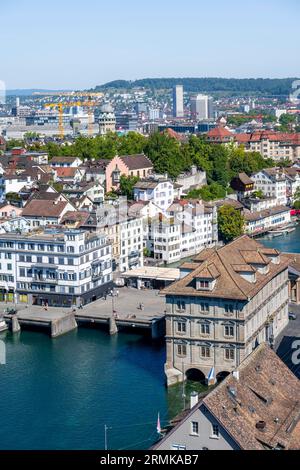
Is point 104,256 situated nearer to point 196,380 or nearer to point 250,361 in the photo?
point 196,380

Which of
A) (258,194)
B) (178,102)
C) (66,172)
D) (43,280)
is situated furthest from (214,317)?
(178,102)

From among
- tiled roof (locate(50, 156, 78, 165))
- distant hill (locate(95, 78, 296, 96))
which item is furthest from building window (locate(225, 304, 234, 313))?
distant hill (locate(95, 78, 296, 96))

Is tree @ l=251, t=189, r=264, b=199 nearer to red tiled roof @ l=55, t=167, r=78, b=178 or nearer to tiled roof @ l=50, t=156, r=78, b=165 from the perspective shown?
red tiled roof @ l=55, t=167, r=78, b=178

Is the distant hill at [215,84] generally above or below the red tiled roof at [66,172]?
above

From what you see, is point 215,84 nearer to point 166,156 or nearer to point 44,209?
point 166,156

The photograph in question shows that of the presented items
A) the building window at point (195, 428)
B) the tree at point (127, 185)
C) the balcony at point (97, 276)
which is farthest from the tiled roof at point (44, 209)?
the building window at point (195, 428)

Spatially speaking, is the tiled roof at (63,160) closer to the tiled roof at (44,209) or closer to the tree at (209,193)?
the tree at (209,193)
